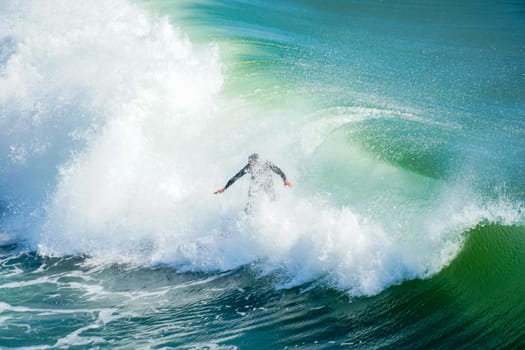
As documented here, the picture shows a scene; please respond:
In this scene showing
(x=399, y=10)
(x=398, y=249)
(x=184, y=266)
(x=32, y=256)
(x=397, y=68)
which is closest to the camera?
(x=398, y=249)

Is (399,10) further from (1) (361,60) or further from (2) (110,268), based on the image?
(2) (110,268)

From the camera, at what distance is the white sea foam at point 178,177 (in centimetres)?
944

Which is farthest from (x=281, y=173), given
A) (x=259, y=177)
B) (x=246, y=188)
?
(x=246, y=188)

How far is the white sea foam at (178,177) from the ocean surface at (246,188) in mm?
48

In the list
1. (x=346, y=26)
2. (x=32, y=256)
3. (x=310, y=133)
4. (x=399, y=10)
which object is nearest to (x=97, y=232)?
(x=32, y=256)

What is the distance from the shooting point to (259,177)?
34.7ft

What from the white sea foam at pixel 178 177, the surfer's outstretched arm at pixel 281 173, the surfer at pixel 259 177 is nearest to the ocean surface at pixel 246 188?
the white sea foam at pixel 178 177

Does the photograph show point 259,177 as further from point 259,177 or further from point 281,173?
point 281,173

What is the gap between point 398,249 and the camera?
29.5 ft

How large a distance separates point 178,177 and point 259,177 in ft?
8.98

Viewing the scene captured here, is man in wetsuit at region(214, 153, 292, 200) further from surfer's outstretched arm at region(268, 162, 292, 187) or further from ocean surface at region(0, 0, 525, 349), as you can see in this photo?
ocean surface at region(0, 0, 525, 349)

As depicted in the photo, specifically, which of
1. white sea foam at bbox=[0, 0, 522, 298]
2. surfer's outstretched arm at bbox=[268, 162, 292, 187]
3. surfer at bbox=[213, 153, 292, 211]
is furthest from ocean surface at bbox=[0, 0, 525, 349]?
surfer's outstretched arm at bbox=[268, 162, 292, 187]

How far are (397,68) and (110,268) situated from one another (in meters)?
12.8

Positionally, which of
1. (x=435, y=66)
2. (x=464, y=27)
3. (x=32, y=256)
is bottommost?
(x=32, y=256)
